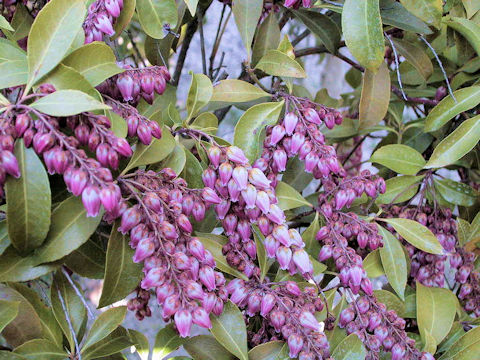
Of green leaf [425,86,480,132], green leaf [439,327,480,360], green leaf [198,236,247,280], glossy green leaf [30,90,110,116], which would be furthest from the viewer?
green leaf [425,86,480,132]

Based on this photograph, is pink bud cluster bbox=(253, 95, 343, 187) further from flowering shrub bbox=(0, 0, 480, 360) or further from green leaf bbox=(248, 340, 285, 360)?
green leaf bbox=(248, 340, 285, 360)

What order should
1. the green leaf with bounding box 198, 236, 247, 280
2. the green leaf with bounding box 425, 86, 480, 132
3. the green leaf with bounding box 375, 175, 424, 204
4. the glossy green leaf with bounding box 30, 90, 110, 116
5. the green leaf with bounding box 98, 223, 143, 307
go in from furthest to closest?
the green leaf with bounding box 375, 175, 424, 204, the green leaf with bounding box 425, 86, 480, 132, the green leaf with bounding box 198, 236, 247, 280, the green leaf with bounding box 98, 223, 143, 307, the glossy green leaf with bounding box 30, 90, 110, 116

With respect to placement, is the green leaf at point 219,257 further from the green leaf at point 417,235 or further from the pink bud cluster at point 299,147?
the green leaf at point 417,235

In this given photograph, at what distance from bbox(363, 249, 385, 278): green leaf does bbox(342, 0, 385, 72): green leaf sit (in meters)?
0.35

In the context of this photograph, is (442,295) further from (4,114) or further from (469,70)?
(4,114)

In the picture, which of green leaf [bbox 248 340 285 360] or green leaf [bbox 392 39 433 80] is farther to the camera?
green leaf [bbox 392 39 433 80]

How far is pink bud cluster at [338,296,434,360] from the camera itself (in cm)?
88

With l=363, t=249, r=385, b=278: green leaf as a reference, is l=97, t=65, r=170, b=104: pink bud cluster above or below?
above

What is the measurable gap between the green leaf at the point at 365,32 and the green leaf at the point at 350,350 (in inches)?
17.6

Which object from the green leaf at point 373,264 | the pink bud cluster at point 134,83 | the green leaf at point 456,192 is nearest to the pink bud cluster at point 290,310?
the green leaf at point 373,264

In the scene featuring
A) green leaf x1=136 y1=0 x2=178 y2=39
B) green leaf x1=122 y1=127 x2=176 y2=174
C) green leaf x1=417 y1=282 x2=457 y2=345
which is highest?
green leaf x1=136 y1=0 x2=178 y2=39

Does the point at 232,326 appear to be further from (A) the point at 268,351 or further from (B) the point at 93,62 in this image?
(B) the point at 93,62

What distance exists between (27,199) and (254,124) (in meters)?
0.40

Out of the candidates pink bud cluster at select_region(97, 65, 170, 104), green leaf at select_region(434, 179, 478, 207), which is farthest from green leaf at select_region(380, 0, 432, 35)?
pink bud cluster at select_region(97, 65, 170, 104)
